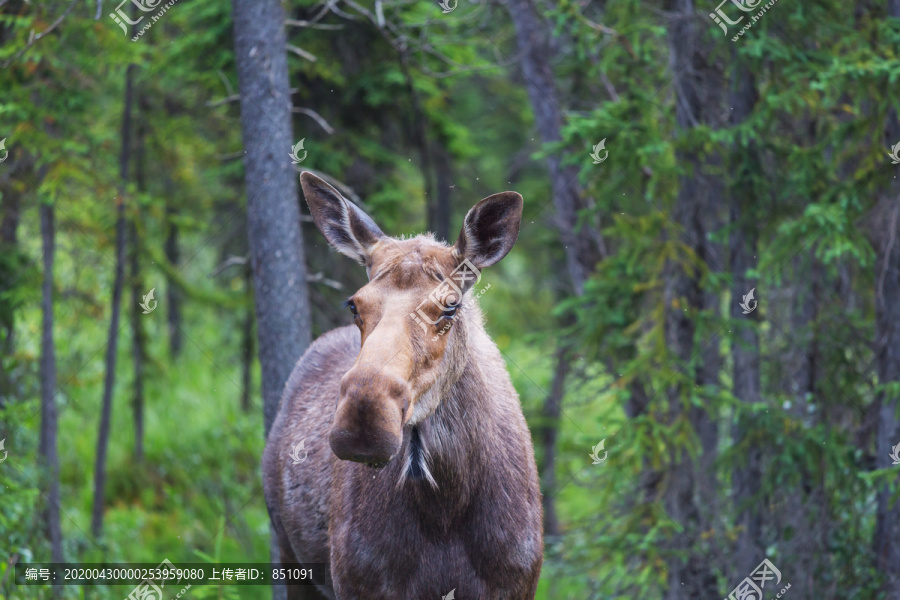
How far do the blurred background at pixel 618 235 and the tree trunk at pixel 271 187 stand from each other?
27 millimetres

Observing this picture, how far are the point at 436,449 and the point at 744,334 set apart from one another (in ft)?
19.3

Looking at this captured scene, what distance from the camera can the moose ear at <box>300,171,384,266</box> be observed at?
485cm

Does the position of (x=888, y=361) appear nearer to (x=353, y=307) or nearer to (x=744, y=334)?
(x=744, y=334)

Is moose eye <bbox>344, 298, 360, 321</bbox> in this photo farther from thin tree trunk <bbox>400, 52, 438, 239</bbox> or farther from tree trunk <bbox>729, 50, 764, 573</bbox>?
tree trunk <bbox>729, 50, 764, 573</bbox>

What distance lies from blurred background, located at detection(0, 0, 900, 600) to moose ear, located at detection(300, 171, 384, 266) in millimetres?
2197

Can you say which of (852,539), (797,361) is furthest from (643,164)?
(852,539)

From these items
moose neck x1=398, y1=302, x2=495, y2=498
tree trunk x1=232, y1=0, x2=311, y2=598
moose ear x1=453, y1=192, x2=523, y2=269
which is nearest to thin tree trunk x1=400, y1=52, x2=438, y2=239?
tree trunk x1=232, y1=0, x2=311, y2=598

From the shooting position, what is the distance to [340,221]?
496 cm

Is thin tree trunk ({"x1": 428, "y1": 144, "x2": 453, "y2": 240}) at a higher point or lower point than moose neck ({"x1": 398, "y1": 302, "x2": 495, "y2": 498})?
higher

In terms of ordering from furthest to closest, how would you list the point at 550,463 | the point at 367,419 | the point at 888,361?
the point at 550,463 < the point at 888,361 < the point at 367,419

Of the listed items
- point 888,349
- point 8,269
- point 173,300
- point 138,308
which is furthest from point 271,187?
point 173,300

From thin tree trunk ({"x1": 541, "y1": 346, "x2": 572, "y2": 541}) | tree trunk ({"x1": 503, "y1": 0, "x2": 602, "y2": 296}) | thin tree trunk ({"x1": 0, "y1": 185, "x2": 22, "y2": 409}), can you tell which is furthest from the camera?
thin tree trunk ({"x1": 541, "y1": 346, "x2": 572, "y2": 541})

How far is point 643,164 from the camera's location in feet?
28.0

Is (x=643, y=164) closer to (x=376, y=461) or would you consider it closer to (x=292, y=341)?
(x=292, y=341)
